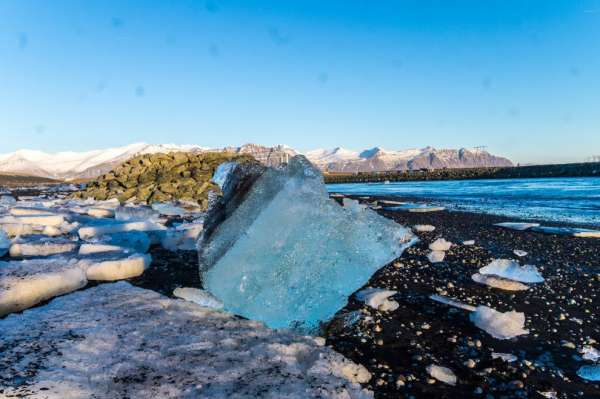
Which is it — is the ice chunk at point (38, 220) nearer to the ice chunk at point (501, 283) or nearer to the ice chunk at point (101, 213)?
the ice chunk at point (101, 213)

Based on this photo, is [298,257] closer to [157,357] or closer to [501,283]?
[157,357]

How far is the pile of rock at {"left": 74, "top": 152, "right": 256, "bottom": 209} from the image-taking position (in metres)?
17.7

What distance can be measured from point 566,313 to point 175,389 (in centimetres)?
365

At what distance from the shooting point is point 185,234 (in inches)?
261

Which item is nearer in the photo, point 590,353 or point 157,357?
point 157,357

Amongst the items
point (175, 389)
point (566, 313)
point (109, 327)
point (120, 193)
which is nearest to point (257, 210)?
point (109, 327)

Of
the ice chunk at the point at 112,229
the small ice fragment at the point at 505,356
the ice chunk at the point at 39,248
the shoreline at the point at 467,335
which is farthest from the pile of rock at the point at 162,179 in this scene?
the small ice fragment at the point at 505,356

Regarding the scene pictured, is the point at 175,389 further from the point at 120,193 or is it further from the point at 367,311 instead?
the point at 120,193

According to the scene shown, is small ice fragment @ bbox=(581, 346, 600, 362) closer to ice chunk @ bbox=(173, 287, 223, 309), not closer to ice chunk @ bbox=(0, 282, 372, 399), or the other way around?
ice chunk @ bbox=(0, 282, 372, 399)

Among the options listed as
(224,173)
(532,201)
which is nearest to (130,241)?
(224,173)

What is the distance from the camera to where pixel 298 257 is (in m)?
3.07

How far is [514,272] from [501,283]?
0.42 metres

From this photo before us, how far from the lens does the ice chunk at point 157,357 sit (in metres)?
1.87

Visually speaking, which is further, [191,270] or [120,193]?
[120,193]
